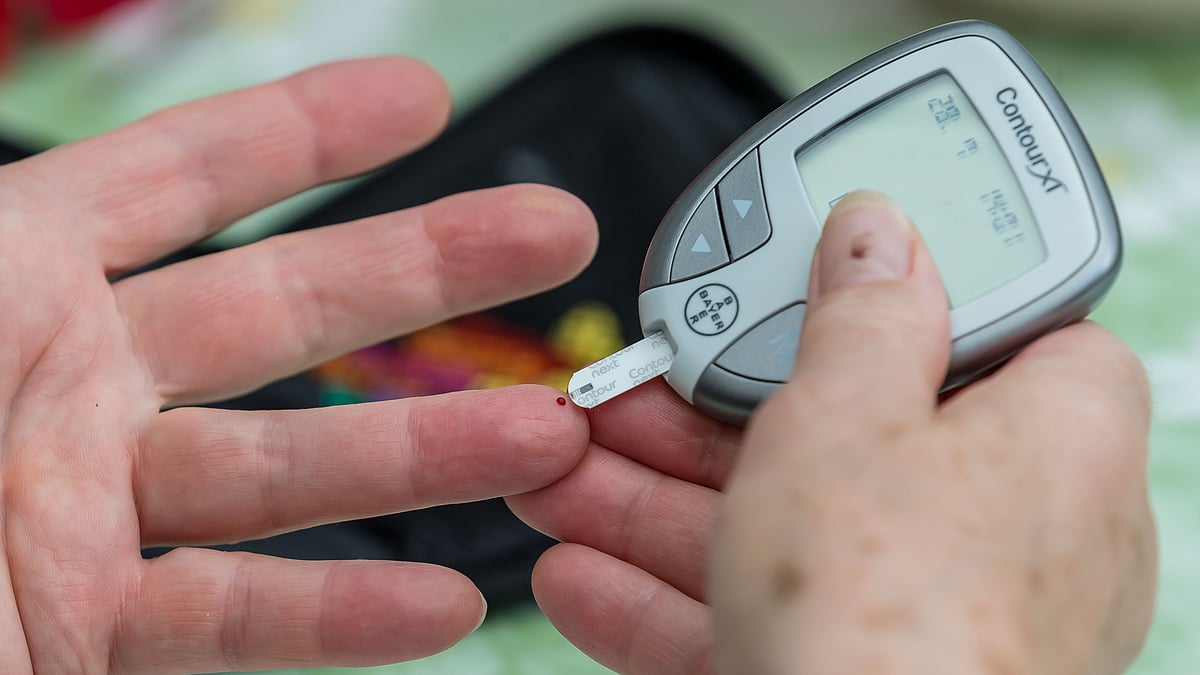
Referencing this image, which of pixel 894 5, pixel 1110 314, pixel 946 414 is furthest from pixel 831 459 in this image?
pixel 894 5

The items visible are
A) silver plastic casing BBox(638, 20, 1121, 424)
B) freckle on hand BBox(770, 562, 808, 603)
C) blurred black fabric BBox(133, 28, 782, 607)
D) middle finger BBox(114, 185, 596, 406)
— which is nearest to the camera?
freckle on hand BBox(770, 562, 808, 603)

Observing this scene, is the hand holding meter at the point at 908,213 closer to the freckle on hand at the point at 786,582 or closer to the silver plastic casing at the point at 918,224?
the silver plastic casing at the point at 918,224

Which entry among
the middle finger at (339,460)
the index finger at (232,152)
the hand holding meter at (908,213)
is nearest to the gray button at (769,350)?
the hand holding meter at (908,213)

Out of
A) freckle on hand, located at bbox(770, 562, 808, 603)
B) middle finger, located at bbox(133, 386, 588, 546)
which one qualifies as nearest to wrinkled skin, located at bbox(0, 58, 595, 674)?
middle finger, located at bbox(133, 386, 588, 546)

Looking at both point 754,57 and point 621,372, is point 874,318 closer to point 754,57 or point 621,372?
point 621,372

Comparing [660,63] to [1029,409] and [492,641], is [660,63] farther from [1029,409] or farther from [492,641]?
[1029,409]

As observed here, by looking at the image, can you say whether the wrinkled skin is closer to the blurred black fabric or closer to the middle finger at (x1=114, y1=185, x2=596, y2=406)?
the middle finger at (x1=114, y1=185, x2=596, y2=406)
